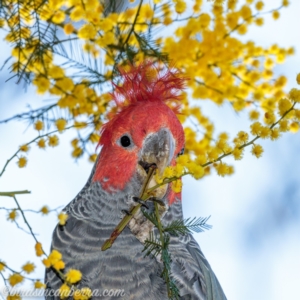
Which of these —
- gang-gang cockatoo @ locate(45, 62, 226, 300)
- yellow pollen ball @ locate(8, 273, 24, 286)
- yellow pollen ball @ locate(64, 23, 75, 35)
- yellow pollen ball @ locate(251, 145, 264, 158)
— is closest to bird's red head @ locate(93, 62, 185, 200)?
gang-gang cockatoo @ locate(45, 62, 226, 300)

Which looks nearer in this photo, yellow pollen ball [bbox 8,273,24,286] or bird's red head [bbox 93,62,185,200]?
yellow pollen ball [bbox 8,273,24,286]

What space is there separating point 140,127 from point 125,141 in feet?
0.36

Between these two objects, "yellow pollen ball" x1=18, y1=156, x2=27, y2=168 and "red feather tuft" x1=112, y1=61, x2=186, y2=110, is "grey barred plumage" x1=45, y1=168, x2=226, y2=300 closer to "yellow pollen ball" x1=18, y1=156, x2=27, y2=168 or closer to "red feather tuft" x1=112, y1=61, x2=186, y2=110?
"red feather tuft" x1=112, y1=61, x2=186, y2=110

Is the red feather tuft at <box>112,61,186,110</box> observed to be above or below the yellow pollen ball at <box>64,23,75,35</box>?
below

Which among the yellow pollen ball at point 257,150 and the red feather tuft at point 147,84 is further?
the red feather tuft at point 147,84

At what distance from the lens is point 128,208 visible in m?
2.17

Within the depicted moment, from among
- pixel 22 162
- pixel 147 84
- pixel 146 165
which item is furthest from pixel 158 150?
pixel 22 162

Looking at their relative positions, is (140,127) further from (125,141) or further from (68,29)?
(68,29)

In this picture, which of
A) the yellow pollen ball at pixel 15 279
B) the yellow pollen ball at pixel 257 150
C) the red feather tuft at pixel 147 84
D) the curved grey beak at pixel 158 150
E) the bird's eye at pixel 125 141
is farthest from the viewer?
the red feather tuft at pixel 147 84

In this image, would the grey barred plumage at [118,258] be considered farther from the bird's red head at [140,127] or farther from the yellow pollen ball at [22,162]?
the yellow pollen ball at [22,162]

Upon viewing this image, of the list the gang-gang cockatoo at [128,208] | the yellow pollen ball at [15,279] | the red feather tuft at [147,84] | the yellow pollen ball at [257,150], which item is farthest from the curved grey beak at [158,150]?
the yellow pollen ball at [15,279]

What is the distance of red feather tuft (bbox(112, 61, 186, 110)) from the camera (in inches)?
94.2

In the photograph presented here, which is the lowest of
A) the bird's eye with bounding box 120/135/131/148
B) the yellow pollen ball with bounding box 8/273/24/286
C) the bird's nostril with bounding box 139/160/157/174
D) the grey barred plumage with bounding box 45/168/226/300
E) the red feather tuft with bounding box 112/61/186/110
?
the yellow pollen ball with bounding box 8/273/24/286

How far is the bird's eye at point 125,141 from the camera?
226cm
